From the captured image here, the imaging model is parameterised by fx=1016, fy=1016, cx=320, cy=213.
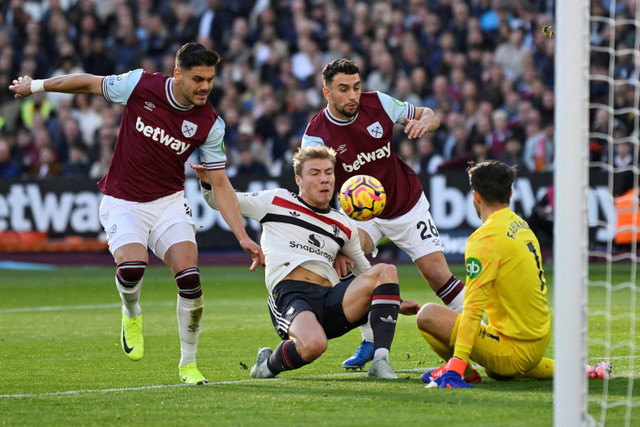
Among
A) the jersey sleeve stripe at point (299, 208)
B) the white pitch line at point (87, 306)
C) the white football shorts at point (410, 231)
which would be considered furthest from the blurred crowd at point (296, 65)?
the jersey sleeve stripe at point (299, 208)

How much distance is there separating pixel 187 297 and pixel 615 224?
28.4 ft

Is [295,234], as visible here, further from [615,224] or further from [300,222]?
[615,224]

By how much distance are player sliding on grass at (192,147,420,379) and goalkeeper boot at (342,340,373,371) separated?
22.1 inches

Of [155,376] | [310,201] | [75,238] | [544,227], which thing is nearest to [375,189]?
[310,201]

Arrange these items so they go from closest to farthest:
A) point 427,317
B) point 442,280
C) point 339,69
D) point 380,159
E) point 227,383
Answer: point 427,317 < point 227,383 < point 339,69 < point 442,280 < point 380,159

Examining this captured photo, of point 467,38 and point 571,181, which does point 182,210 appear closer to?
point 571,181

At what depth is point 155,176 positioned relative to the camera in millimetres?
7750

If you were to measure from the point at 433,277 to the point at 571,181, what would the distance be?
3.96m

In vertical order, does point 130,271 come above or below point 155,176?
below

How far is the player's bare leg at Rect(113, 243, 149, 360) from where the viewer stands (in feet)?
24.5

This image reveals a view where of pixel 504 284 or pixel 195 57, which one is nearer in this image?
pixel 504 284

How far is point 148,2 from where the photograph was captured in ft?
74.5

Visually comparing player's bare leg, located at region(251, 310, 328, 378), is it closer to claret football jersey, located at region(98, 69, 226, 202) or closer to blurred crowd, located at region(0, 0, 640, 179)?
claret football jersey, located at region(98, 69, 226, 202)

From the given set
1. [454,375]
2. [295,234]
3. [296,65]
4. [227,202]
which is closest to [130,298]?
[227,202]
